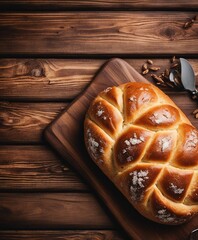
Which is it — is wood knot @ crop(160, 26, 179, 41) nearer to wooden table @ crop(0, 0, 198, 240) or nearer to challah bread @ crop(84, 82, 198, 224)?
wooden table @ crop(0, 0, 198, 240)

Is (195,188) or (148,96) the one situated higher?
(148,96)

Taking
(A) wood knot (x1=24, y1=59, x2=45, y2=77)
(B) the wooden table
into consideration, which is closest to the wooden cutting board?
(B) the wooden table

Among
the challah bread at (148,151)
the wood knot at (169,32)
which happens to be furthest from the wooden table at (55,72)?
the challah bread at (148,151)

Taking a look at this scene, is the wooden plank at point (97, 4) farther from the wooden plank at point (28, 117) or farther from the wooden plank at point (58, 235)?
the wooden plank at point (58, 235)

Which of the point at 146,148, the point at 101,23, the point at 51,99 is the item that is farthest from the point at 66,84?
the point at 146,148

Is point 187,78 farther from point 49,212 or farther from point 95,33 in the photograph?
point 49,212

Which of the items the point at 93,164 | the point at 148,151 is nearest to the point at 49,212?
the point at 93,164

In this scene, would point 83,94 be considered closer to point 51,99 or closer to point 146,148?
point 51,99
